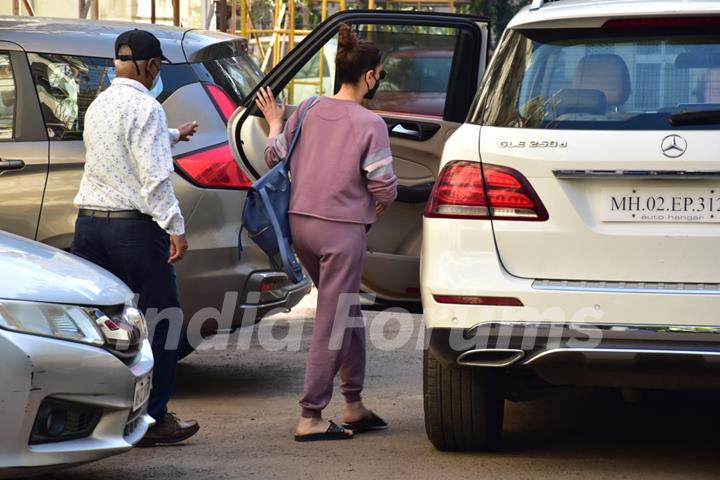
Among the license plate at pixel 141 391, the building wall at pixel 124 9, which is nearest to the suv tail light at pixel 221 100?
the license plate at pixel 141 391

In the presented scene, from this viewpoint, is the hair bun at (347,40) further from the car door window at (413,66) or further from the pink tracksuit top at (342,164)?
the car door window at (413,66)

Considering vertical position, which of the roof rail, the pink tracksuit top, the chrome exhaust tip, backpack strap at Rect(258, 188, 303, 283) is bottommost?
the chrome exhaust tip

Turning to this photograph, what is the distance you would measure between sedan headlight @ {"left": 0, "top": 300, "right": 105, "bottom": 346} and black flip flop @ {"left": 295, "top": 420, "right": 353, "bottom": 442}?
5.11ft

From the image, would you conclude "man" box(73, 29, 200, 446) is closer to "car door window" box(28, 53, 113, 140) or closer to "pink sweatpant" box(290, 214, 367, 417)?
"pink sweatpant" box(290, 214, 367, 417)

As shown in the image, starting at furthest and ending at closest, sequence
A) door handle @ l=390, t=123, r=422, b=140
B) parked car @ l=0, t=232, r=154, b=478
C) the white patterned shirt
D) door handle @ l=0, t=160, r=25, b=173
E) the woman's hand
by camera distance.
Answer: door handle @ l=0, t=160, r=25, b=173 < door handle @ l=390, t=123, r=422, b=140 < the woman's hand < the white patterned shirt < parked car @ l=0, t=232, r=154, b=478

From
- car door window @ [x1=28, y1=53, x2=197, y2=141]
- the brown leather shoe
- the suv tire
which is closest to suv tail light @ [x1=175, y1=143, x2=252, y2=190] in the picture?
car door window @ [x1=28, y1=53, x2=197, y2=141]

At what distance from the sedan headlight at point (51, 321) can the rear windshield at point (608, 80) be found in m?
1.67

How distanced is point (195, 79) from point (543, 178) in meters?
2.51

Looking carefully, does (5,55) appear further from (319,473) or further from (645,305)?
(645,305)

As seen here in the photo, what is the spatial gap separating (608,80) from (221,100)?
250cm

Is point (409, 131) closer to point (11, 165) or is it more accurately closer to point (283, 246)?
point (283, 246)

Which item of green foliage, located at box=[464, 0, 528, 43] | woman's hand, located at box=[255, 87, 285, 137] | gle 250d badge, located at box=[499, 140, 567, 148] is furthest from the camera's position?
green foliage, located at box=[464, 0, 528, 43]

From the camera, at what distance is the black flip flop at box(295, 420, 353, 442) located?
19.8 ft

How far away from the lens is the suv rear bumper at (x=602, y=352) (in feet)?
15.9
